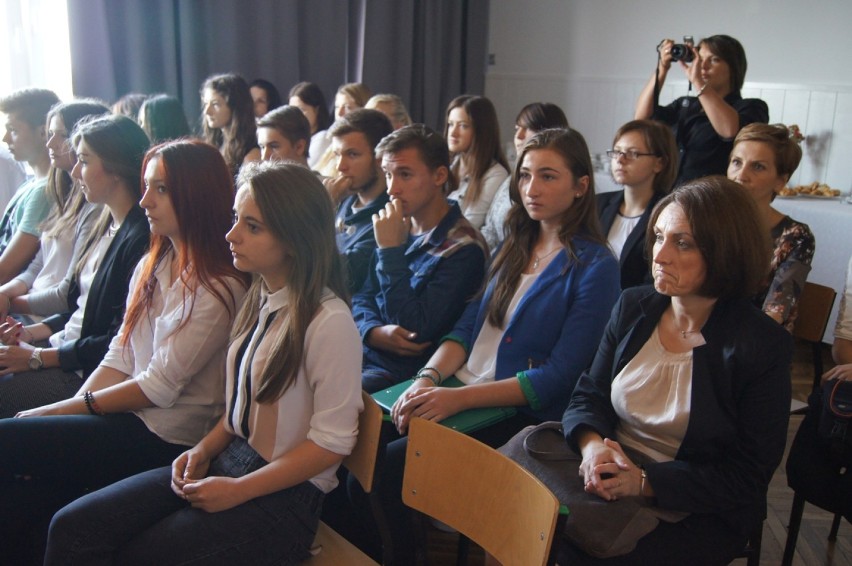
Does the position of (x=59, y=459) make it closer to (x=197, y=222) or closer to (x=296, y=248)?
(x=197, y=222)

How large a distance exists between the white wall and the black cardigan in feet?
12.1

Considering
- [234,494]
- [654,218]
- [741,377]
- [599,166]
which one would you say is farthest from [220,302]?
[599,166]

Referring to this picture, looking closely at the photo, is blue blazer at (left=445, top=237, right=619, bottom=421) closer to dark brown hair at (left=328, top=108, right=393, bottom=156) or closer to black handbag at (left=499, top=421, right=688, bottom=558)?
black handbag at (left=499, top=421, right=688, bottom=558)

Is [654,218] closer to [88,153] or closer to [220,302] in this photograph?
[220,302]

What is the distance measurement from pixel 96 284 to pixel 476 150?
5.79 ft

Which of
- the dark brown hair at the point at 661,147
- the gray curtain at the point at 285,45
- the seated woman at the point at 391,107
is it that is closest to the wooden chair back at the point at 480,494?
the dark brown hair at the point at 661,147

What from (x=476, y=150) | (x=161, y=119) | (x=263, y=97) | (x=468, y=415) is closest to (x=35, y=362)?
(x=468, y=415)

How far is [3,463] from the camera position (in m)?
1.64

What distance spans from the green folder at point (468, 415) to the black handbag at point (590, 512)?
0.24m

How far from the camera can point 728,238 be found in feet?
4.53

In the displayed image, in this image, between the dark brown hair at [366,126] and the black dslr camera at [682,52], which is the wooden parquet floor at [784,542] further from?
the black dslr camera at [682,52]

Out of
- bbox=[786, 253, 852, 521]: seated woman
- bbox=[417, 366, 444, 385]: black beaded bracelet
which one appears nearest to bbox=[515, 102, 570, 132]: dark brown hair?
bbox=[417, 366, 444, 385]: black beaded bracelet

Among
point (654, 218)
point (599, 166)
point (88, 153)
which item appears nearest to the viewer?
point (654, 218)

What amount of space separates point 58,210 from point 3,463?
1.26m
